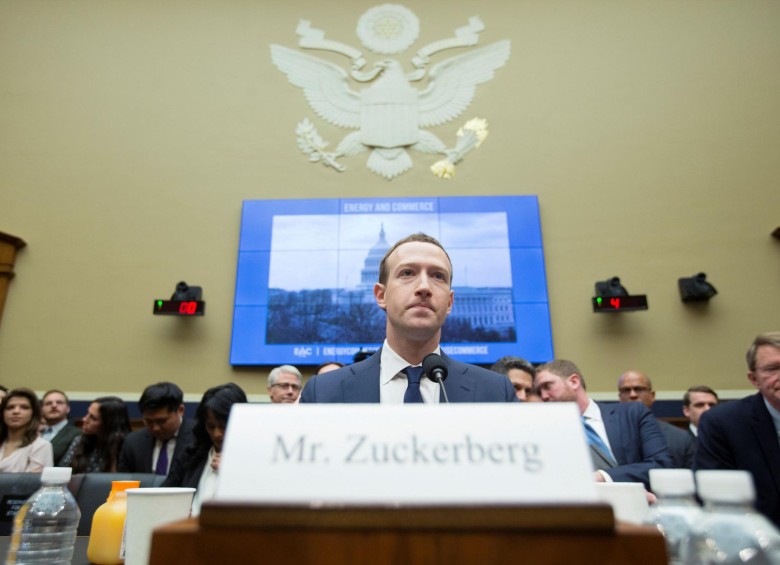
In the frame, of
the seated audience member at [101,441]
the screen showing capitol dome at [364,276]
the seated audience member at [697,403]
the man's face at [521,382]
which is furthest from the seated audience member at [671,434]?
the seated audience member at [101,441]

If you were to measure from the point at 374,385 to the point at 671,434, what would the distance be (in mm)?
2658

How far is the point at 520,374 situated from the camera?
3023mm

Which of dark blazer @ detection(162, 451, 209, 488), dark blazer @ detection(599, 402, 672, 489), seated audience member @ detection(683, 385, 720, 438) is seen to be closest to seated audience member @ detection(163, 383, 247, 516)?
dark blazer @ detection(162, 451, 209, 488)

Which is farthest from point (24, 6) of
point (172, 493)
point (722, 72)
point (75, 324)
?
point (722, 72)

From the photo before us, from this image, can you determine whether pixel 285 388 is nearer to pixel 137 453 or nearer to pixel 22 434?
pixel 137 453

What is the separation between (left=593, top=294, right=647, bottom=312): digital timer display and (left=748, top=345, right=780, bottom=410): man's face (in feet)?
8.49

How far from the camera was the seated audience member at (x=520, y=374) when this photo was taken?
293cm

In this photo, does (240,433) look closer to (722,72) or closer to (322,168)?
(322,168)

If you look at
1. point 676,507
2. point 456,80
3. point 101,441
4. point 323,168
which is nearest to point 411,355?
point 676,507

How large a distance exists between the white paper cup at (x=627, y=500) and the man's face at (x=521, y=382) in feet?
6.81

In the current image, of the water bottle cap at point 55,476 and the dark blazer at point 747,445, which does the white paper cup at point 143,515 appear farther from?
the dark blazer at point 747,445

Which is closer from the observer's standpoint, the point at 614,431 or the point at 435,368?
the point at 435,368

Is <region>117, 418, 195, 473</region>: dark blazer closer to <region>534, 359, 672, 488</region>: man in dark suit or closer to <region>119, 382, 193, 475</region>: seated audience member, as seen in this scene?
<region>119, 382, 193, 475</region>: seated audience member

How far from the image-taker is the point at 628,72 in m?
5.75
